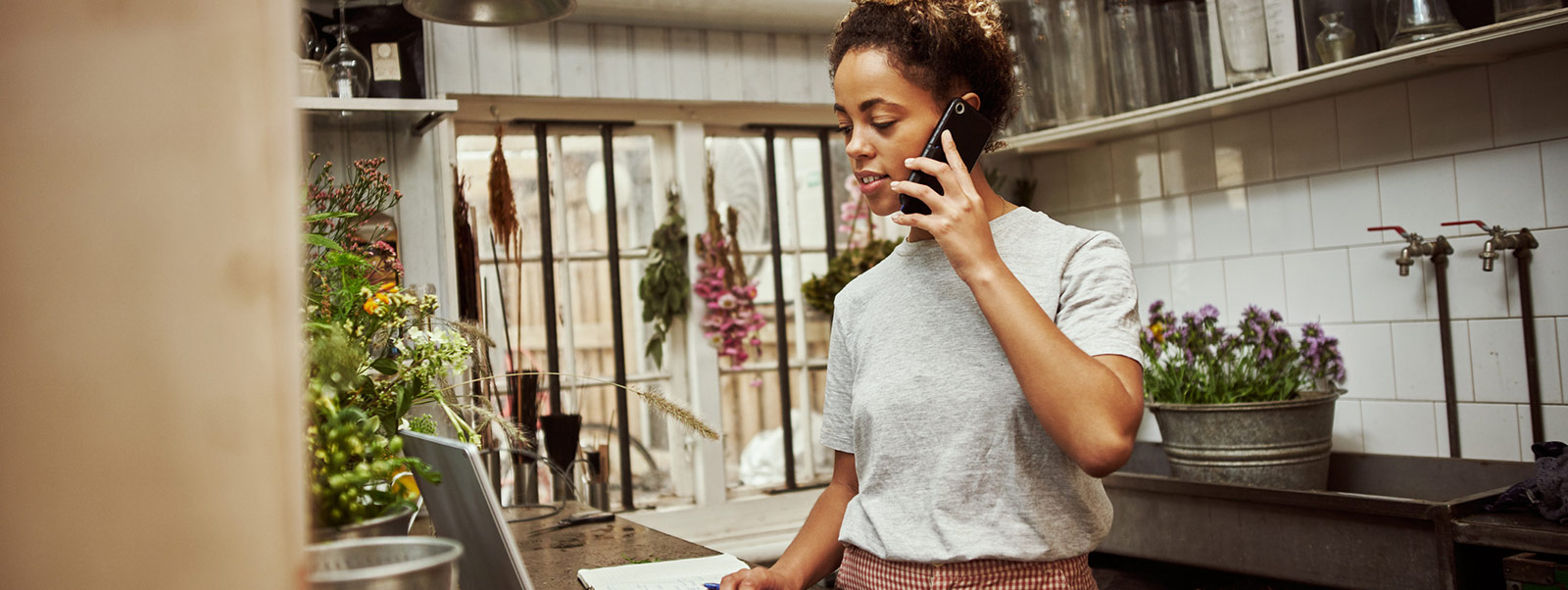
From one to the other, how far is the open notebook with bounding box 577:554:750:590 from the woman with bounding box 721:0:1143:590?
0.14 meters

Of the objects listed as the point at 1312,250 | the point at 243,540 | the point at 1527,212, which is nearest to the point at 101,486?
the point at 243,540

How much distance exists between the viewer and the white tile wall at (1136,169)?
3.00 metres

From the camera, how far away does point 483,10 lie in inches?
77.5

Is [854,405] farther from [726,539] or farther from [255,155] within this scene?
[726,539]

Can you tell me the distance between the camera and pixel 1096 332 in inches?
40.1

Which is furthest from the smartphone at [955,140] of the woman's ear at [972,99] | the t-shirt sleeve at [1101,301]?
the t-shirt sleeve at [1101,301]

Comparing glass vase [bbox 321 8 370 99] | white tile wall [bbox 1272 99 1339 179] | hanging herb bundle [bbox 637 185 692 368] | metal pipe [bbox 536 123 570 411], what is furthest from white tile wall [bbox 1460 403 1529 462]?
glass vase [bbox 321 8 370 99]

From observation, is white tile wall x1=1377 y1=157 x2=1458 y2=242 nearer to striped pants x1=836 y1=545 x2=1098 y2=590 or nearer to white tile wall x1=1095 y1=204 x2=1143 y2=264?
white tile wall x1=1095 y1=204 x2=1143 y2=264

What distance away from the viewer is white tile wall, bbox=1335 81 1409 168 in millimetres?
2363

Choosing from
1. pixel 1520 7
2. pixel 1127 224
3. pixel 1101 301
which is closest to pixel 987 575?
pixel 1101 301

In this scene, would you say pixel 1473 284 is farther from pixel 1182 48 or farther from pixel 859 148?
pixel 859 148

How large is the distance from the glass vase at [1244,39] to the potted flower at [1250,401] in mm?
538

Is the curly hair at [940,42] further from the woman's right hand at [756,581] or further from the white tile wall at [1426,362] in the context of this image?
the white tile wall at [1426,362]

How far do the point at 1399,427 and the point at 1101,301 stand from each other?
1.75 metres
